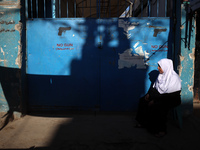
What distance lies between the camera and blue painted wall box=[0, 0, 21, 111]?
3.03 m

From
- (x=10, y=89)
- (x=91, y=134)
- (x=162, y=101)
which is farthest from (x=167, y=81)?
(x=10, y=89)

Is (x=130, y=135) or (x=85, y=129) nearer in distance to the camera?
(x=130, y=135)

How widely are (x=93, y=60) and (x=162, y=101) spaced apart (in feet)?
4.91

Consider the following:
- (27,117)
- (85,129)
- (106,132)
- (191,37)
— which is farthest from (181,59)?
(27,117)

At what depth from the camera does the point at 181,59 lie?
297 cm

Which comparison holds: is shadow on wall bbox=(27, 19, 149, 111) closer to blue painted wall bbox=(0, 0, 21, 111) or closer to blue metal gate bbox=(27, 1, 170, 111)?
blue metal gate bbox=(27, 1, 170, 111)

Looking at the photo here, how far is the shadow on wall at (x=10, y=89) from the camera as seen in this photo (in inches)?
121

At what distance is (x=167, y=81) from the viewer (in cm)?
260

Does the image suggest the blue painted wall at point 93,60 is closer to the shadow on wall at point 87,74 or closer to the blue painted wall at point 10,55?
the shadow on wall at point 87,74

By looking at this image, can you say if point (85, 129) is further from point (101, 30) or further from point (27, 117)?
point (101, 30)

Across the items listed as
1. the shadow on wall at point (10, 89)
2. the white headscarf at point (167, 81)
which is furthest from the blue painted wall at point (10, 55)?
the white headscarf at point (167, 81)

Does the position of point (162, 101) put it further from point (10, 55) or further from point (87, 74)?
point (10, 55)

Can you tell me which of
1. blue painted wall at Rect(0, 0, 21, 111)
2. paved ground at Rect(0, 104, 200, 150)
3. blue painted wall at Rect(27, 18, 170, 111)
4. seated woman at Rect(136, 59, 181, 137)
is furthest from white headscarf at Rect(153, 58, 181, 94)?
blue painted wall at Rect(0, 0, 21, 111)

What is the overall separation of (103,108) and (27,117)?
1480 mm
